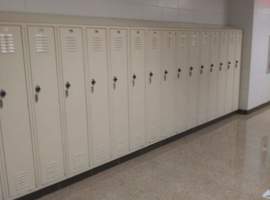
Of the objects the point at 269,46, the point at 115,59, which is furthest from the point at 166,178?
the point at 269,46

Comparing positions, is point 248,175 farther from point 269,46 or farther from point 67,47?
point 269,46

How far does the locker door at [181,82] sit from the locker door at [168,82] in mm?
103

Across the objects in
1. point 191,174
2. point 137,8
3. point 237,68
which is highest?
point 137,8

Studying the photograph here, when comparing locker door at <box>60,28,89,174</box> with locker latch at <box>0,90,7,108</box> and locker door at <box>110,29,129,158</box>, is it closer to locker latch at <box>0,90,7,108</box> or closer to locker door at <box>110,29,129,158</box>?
locker door at <box>110,29,129,158</box>

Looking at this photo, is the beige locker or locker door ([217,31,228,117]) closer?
the beige locker

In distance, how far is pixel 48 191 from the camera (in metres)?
2.72

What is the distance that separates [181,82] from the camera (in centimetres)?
407

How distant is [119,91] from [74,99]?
640 millimetres

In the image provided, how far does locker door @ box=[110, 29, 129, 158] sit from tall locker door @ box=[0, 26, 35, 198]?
1061mm

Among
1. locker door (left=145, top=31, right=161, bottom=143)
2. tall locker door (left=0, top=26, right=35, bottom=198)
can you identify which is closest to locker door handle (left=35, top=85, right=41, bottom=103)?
tall locker door (left=0, top=26, right=35, bottom=198)

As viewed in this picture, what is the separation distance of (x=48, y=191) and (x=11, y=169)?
525mm

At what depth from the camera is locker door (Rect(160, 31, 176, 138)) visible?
3.70 metres

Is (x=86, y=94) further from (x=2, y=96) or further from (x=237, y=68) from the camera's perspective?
(x=237, y=68)

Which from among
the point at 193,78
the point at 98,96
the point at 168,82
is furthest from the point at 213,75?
the point at 98,96
